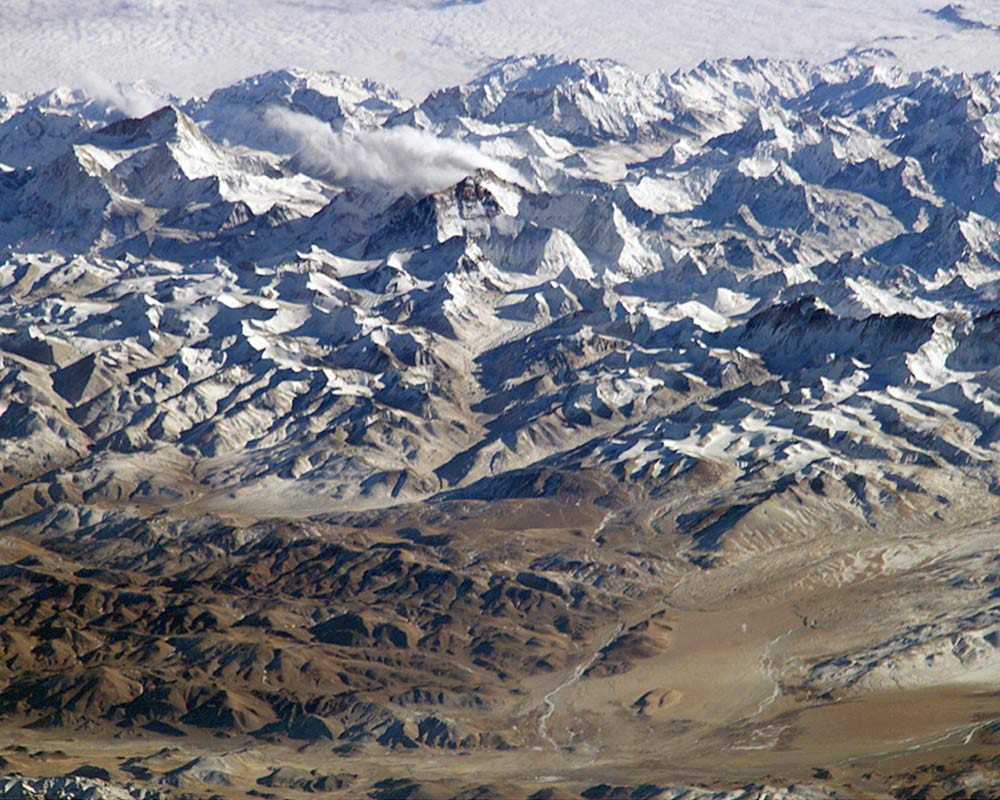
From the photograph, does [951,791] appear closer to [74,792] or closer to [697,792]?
[697,792]

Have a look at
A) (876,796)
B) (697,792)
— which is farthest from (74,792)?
(876,796)

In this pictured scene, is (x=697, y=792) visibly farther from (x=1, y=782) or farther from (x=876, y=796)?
(x=1, y=782)

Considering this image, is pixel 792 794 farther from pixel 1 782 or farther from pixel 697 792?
pixel 1 782

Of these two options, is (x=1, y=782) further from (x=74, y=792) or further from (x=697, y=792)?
(x=697, y=792)

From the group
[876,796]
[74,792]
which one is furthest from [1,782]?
[876,796]

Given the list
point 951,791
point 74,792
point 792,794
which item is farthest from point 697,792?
point 74,792

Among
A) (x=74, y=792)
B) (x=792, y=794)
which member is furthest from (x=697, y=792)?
(x=74, y=792)
